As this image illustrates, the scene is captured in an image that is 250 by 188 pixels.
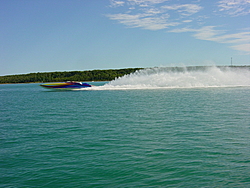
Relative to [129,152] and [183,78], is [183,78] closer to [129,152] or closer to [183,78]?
[183,78]

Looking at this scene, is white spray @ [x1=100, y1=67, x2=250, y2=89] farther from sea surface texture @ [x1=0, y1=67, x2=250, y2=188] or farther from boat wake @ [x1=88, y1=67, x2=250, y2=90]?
sea surface texture @ [x1=0, y1=67, x2=250, y2=188]

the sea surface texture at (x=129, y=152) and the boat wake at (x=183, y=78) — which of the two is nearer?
the sea surface texture at (x=129, y=152)

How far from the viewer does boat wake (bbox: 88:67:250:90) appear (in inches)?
2653

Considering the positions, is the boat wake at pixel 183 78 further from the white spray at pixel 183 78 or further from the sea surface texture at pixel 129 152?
the sea surface texture at pixel 129 152

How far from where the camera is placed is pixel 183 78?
68.1 meters

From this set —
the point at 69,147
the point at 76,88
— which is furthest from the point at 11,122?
the point at 76,88

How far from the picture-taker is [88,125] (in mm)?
19656

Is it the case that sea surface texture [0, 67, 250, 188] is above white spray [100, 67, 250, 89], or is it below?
below

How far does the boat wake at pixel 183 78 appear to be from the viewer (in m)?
67.4

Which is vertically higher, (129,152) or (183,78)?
(183,78)

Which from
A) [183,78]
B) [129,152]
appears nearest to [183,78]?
[183,78]

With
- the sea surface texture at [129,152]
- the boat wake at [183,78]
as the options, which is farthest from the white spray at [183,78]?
the sea surface texture at [129,152]

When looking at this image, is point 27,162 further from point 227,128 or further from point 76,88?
point 76,88

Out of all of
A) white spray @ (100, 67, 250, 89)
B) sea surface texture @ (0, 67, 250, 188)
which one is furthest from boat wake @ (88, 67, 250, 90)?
sea surface texture @ (0, 67, 250, 188)
